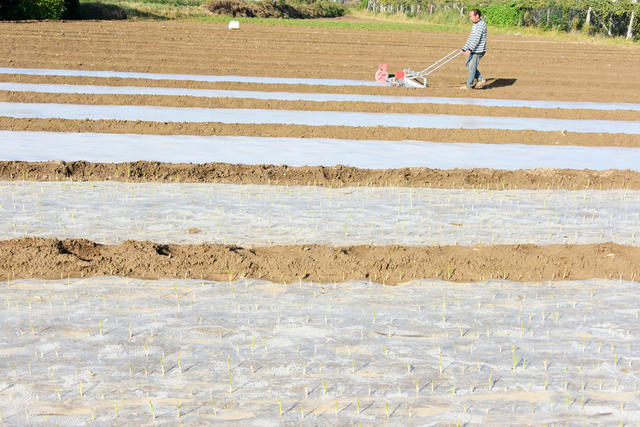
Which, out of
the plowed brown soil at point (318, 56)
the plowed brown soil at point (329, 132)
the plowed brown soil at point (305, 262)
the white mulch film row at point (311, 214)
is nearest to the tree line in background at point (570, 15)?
the plowed brown soil at point (318, 56)

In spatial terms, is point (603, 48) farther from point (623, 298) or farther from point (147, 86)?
point (623, 298)

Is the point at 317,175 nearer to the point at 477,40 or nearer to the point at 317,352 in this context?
the point at 317,352

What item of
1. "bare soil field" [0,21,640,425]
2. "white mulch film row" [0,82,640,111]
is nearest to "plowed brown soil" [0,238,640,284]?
"bare soil field" [0,21,640,425]

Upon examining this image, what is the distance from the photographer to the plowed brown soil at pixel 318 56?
18625 millimetres

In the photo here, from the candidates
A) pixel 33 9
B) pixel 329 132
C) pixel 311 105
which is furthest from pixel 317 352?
pixel 33 9

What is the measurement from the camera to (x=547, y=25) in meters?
37.3

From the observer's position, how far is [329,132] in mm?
11664

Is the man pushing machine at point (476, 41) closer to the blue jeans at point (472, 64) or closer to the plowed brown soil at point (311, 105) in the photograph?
the blue jeans at point (472, 64)

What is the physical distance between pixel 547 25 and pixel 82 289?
118 feet

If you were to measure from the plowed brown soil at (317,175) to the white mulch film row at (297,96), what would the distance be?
5.83 m

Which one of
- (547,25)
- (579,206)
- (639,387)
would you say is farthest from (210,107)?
(547,25)

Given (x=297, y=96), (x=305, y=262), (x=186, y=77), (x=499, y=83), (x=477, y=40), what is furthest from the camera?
(x=499, y=83)

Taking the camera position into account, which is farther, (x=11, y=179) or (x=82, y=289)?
(x=11, y=179)

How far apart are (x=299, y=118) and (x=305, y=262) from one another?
7.19m
